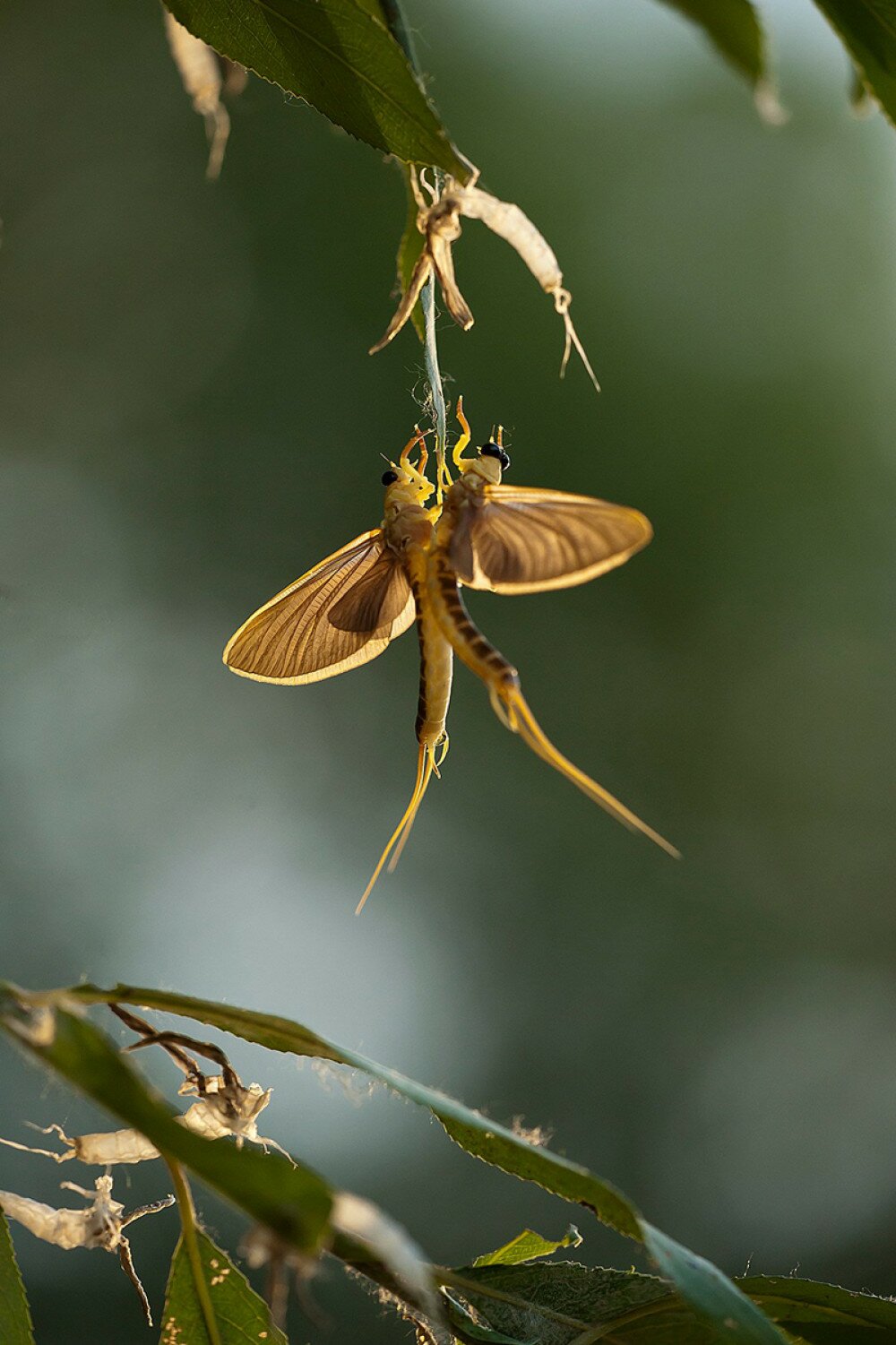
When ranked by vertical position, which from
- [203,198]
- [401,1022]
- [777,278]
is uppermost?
[203,198]

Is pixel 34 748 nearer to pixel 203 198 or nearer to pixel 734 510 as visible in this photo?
pixel 203 198

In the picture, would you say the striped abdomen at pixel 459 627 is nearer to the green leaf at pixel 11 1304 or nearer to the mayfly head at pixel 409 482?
the mayfly head at pixel 409 482

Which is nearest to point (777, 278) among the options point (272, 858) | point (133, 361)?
point (133, 361)

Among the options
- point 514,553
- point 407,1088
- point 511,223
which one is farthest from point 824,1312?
point 511,223

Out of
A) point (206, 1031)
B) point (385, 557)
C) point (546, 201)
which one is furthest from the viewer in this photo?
point (546, 201)

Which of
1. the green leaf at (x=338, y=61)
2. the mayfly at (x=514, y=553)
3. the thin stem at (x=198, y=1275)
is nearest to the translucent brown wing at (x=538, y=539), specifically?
the mayfly at (x=514, y=553)

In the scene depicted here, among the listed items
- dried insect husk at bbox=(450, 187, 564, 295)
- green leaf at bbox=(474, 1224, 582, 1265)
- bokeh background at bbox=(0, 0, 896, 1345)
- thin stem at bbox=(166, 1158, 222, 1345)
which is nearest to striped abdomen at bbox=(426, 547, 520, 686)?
dried insect husk at bbox=(450, 187, 564, 295)

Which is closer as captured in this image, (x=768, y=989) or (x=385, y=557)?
(x=385, y=557)

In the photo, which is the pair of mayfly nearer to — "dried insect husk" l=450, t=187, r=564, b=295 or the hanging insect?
"dried insect husk" l=450, t=187, r=564, b=295
